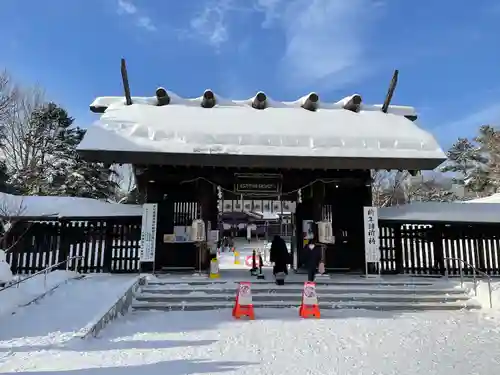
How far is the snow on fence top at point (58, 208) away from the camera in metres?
12.6

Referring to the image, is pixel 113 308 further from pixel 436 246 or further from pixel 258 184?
pixel 436 246

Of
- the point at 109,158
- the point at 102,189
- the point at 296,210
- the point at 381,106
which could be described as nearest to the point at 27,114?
the point at 102,189

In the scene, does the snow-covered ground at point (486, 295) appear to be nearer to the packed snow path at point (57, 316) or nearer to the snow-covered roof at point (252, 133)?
the snow-covered roof at point (252, 133)

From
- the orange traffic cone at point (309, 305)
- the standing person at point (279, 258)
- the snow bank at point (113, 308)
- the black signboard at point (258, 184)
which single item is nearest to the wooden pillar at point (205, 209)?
the black signboard at point (258, 184)

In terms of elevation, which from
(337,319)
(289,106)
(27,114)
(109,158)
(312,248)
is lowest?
(337,319)

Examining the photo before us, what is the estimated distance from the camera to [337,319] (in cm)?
799

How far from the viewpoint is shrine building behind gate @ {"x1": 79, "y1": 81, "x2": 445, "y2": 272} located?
443 inches

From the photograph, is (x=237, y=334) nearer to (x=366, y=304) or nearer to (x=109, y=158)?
(x=366, y=304)

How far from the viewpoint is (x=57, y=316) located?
7156 millimetres

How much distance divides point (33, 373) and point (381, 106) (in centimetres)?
1416

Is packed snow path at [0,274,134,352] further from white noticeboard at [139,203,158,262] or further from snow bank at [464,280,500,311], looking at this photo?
snow bank at [464,280,500,311]

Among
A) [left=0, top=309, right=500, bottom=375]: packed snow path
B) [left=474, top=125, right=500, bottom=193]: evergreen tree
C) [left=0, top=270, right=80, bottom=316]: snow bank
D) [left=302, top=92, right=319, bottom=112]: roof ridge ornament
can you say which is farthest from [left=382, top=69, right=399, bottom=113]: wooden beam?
[left=474, top=125, right=500, bottom=193]: evergreen tree

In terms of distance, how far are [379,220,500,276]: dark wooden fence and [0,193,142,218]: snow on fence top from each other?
9.23m

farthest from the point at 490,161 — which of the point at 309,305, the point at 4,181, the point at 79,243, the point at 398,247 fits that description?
the point at 4,181
